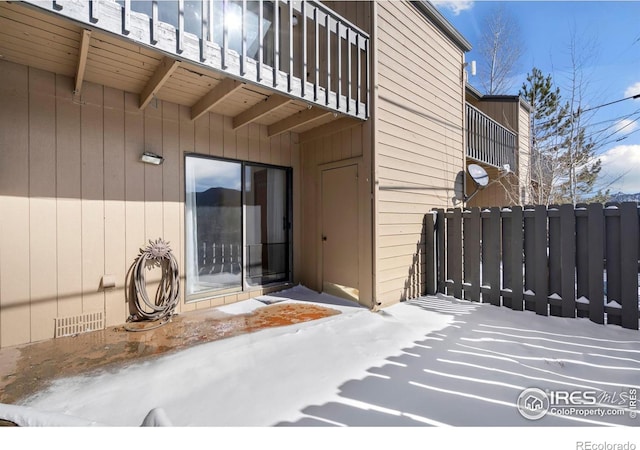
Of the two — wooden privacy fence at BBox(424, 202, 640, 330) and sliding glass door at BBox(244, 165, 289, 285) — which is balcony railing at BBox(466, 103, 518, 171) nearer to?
wooden privacy fence at BBox(424, 202, 640, 330)

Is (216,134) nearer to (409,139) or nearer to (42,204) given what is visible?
(42,204)

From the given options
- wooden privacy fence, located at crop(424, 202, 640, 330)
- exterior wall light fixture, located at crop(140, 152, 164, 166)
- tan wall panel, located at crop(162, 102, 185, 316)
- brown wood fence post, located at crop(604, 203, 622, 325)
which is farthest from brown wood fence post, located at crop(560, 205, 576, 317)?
exterior wall light fixture, located at crop(140, 152, 164, 166)

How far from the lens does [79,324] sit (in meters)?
3.03

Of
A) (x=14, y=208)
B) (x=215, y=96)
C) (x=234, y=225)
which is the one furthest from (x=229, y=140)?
(x=14, y=208)

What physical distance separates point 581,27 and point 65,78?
9.54 meters

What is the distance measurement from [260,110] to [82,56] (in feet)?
5.75

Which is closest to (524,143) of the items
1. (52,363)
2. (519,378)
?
(519,378)

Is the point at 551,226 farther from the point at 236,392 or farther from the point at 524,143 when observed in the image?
the point at 524,143

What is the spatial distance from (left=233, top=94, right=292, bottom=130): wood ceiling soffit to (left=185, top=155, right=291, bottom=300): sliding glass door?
0.60 m

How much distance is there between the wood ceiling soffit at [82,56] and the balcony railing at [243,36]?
0.33 meters

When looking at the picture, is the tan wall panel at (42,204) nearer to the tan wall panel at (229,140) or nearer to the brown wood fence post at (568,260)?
the tan wall panel at (229,140)

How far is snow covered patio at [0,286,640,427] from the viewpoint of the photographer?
164 cm

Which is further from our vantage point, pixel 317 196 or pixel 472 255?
pixel 317 196

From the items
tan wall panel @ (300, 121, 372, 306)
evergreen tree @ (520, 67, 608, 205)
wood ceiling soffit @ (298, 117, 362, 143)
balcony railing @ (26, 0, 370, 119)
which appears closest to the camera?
balcony railing @ (26, 0, 370, 119)
